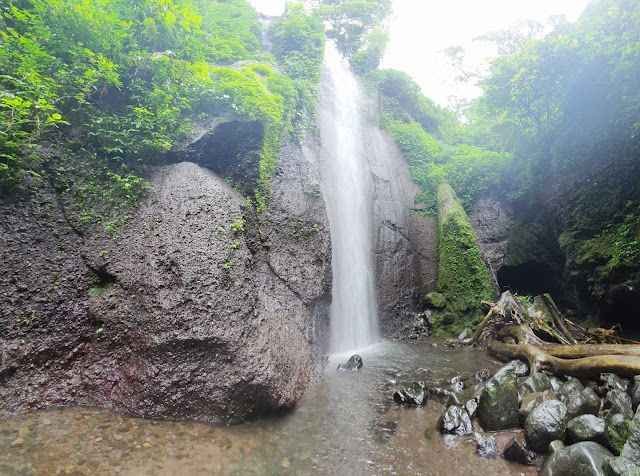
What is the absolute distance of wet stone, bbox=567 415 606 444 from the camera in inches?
148

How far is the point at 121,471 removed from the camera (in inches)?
136

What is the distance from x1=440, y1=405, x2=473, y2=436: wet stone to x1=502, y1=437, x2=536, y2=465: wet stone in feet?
1.87

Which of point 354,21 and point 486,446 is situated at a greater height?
point 354,21

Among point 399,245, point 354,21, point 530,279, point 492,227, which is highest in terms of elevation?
point 354,21

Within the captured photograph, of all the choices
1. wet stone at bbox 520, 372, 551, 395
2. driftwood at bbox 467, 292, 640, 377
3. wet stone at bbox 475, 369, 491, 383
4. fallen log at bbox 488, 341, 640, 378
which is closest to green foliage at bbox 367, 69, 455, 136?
driftwood at bbox 467, 292, 640, 377

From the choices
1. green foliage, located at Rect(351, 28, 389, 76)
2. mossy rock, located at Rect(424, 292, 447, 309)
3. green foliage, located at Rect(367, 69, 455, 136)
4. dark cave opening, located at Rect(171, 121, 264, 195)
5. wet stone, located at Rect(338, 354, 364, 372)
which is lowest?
wet stone, located at Rect(338, 354, 364, 372)

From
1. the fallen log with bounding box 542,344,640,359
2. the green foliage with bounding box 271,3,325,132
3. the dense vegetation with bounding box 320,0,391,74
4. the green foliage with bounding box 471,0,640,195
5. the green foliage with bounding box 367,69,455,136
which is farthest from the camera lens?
the dense vegetation with bounding box 320,0,391,74

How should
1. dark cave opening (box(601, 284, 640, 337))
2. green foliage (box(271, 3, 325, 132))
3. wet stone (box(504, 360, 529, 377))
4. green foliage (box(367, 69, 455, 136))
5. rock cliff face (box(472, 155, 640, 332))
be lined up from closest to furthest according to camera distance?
wet stone (box(504, 360, 529, 377)) < dark cave opening (box(601, 284, 640, 337)) < rock cliff face (box(472, 155, 640, 332)) < green foliage (box(271, 3, 325, 132)) < green foliage (box(367, 69, 455, 136))

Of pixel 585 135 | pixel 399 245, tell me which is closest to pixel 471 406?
pixel 399 245

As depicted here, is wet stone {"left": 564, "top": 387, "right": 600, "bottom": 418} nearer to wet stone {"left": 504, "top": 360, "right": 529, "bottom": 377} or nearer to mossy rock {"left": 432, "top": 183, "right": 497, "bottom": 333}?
wet stone {"left": 504, "top": 360, "right": 529, "bottom": 377}

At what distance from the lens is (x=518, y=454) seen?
12.9ft

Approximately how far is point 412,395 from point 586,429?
224 cm

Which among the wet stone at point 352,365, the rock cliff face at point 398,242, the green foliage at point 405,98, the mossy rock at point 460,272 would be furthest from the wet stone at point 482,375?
the green foliage at point 405,98

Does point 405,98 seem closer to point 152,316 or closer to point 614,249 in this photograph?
point 614,249
